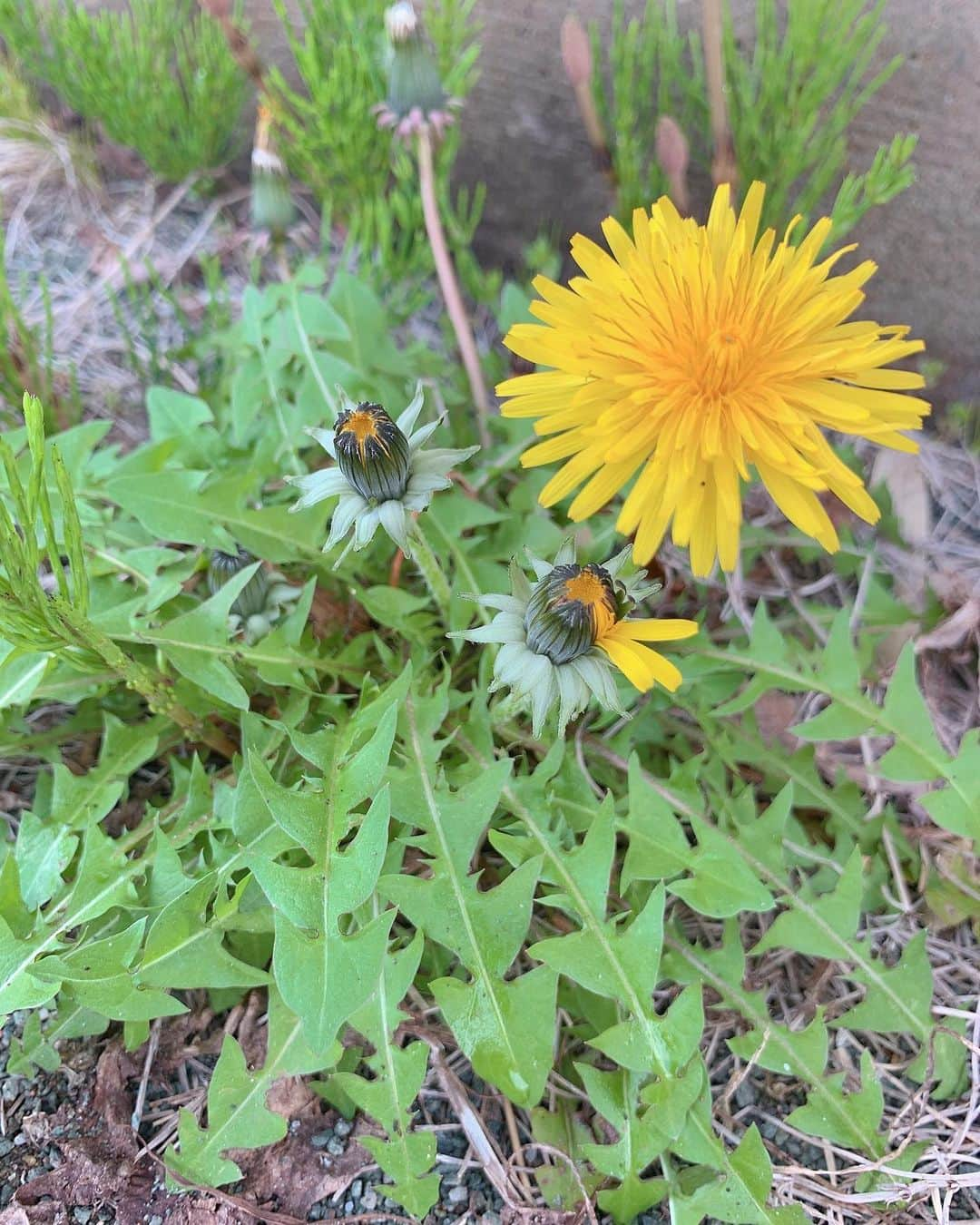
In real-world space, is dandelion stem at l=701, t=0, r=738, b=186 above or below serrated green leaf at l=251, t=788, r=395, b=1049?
above

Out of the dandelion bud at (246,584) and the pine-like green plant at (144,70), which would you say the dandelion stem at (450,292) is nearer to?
the dandelion bud at (246,584)

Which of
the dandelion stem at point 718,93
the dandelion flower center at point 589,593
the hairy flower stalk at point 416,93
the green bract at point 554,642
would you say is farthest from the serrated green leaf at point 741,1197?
the dandelion stem at point 718,93

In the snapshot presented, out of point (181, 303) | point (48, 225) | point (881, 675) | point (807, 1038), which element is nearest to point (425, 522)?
point (881, 675)

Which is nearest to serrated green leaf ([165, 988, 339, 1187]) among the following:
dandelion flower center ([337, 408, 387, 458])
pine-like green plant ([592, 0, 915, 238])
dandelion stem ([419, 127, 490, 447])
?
dandelion flower center ([337, 408, 387, 458])

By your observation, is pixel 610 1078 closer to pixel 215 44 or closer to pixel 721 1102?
pixel 721 1102

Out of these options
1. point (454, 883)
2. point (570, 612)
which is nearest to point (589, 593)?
point (570, 612)

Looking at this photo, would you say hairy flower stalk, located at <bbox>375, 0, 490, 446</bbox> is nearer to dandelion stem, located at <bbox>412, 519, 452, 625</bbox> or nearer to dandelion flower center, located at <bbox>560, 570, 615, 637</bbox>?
dandelion stem, located at <bbox>412, 519, 452, 625</bbox>

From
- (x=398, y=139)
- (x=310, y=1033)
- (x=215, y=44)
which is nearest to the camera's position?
(x=310, y=1033)
